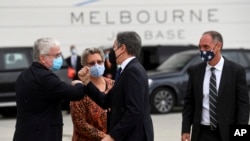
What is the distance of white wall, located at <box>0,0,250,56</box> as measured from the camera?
79.1 ft

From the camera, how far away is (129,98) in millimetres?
6105

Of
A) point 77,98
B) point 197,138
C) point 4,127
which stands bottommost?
point 4,127

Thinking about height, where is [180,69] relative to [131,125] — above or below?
below

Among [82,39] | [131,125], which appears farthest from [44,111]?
[82,39]

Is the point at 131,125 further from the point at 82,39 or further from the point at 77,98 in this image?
the point at 82,39

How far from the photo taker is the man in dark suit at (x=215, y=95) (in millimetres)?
6801

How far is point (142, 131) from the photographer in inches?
245

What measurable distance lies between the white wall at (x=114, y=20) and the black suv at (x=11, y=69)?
440 centimetres

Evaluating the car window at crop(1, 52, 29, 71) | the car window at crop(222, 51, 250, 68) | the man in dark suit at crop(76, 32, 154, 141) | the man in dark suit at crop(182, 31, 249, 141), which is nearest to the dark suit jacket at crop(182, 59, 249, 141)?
the man in dark suit at crop(182, 31, 249, 141)

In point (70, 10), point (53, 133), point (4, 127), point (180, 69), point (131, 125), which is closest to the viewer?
point (131, 125)

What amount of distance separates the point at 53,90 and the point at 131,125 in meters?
0.74

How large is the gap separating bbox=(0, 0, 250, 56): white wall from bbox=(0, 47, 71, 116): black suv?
4.40 metres

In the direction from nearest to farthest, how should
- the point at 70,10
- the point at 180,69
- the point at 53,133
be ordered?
the point at 53,133 < the point at 180,69 < the point at 70,10

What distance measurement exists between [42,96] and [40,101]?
5 centimetres
